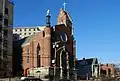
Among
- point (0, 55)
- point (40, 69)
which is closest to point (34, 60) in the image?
point (40, 69)

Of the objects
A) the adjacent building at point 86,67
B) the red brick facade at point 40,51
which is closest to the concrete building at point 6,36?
the red brick facade at point 40,51

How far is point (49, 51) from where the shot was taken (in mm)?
100562

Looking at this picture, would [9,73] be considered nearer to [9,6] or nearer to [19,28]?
[9,6]

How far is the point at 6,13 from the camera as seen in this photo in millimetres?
100688

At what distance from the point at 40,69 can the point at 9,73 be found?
997 centimetres

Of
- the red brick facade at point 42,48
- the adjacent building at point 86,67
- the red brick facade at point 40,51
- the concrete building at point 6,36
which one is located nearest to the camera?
the concrete building at point 6,36

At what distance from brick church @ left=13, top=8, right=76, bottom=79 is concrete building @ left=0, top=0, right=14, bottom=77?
8.33 meters

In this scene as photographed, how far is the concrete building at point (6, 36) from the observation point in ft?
318

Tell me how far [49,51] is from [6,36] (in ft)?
47.2

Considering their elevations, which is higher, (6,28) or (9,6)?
(9,6)

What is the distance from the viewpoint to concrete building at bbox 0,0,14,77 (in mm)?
96812

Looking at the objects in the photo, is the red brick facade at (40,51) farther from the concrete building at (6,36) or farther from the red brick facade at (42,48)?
the concrete building at (6,36)

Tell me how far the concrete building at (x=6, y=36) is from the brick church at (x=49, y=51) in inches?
328

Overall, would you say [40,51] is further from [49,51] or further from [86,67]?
[86,67]
